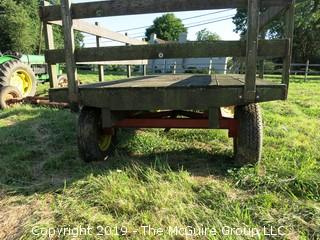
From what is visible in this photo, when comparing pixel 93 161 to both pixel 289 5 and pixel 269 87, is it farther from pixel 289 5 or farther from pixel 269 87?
pixel 289 5

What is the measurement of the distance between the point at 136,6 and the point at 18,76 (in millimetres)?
6553

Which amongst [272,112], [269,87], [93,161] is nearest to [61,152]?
[93,161]

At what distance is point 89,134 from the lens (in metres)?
3.68

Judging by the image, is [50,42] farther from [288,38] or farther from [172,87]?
[288,38]

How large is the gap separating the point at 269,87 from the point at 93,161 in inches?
81.6

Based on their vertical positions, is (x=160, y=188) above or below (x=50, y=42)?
below

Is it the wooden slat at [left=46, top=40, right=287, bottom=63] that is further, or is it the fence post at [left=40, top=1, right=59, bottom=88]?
the fence post at [left=40, top=1, right=59, bottom=88]

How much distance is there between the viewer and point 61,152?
14.3 ft

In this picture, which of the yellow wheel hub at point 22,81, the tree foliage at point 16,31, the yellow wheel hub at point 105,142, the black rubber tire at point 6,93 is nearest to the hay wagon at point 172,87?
the yellow wheel hub at point 105,142

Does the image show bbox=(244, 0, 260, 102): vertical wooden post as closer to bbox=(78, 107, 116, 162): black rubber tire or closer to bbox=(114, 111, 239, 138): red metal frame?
bbox=(114, 111, 239, 138): red metal frame

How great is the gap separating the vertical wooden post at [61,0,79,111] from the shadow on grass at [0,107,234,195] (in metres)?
0.76

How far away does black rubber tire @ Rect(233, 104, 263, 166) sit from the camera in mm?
3391

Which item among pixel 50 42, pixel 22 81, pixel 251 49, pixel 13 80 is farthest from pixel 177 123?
pixel 22 81

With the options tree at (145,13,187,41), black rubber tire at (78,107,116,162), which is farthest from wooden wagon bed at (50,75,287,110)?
tree at (145,13,187,41)
